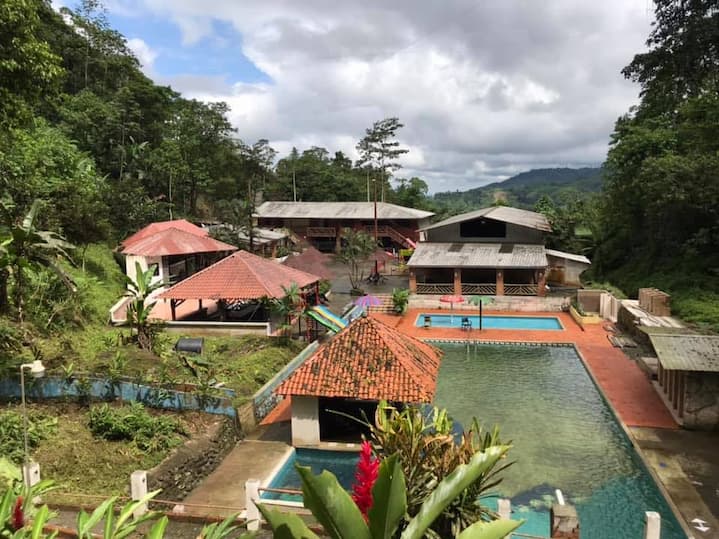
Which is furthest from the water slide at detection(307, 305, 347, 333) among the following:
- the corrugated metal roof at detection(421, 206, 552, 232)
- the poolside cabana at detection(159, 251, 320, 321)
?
the corrugated metal roof at detection(421, 206, 552, 232)

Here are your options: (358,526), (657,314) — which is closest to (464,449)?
(358,526)

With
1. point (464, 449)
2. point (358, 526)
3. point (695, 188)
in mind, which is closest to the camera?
point (358, 526)

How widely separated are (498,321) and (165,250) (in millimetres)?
16754

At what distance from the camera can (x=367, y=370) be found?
12.1 meters

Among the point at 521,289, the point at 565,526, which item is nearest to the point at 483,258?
the point at 521,289

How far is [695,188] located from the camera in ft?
84.6

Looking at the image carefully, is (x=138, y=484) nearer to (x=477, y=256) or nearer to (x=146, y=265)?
(x=146, y=265)

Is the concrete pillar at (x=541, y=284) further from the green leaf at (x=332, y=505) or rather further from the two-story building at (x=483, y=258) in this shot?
the green leaf at (x=332, y=505)

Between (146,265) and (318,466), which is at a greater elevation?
(146,265)

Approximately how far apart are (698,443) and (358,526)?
12515 mm

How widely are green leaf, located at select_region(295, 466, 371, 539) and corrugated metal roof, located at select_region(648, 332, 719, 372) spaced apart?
11.8m

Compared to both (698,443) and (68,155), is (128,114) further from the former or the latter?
(698,443)

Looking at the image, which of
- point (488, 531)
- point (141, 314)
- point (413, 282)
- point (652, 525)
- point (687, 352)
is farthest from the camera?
point (413, 282)

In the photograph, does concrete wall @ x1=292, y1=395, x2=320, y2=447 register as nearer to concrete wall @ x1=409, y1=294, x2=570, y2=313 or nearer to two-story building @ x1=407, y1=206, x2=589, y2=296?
concrete wall @ x1=409, y1=294, x2=570, y2=313
